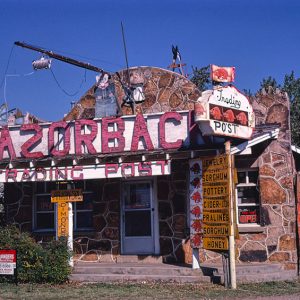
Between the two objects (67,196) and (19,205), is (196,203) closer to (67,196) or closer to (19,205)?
(67,196)

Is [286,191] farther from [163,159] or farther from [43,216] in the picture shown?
[43,216]

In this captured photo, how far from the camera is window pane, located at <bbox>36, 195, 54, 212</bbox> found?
1650cm

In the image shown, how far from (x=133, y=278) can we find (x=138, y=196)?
297cm

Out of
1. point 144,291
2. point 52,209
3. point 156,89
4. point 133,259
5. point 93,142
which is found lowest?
point 144,291

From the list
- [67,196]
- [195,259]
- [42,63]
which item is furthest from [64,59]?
[195,259]

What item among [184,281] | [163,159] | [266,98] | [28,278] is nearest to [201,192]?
[163,159]

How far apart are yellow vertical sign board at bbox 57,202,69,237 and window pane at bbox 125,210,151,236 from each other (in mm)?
1881

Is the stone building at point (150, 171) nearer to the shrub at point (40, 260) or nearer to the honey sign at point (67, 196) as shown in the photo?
the honey sign at point (67, 196)

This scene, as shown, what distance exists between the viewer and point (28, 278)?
1324 cm

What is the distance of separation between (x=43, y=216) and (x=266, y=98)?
24.1 feet

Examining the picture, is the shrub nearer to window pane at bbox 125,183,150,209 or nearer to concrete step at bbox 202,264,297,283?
window pane at bbox 125,183,150,209

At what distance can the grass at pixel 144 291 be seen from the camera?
1146 centimetres

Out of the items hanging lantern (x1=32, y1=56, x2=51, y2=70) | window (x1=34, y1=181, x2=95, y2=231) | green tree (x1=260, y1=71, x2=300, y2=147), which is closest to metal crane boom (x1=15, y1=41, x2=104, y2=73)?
hanging lantern (x1=32, y1=56, x2=51, y2=70)

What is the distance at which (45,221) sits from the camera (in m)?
16.6
